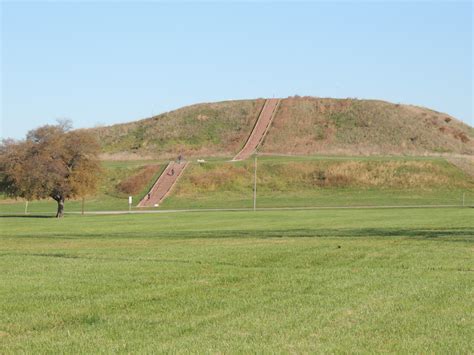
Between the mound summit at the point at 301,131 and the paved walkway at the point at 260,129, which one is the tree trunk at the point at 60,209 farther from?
the mound summit at the point at 301,131

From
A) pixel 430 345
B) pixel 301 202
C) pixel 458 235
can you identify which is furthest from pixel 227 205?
pixel 430 345

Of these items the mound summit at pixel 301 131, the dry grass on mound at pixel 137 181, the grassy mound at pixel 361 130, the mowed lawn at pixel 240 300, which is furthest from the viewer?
the mound summit at pixel 301 131

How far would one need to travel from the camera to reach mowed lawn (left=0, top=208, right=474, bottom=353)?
1102cm

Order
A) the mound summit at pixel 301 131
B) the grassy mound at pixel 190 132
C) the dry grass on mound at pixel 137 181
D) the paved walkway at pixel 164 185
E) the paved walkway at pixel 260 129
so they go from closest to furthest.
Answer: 1. the paved walkway at pixel 164 185
2. the dry grass on mound at pixel 137 181
3. the paved walkway at pixel 260 129
4. the mound summit at pixel 301 131
5. the grassy mound at pixel 190 132

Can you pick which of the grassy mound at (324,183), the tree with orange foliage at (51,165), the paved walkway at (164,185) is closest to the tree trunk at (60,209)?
the tree with orange foliage at (51,165)

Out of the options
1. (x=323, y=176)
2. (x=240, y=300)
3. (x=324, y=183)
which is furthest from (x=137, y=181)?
(x=240, y=300)

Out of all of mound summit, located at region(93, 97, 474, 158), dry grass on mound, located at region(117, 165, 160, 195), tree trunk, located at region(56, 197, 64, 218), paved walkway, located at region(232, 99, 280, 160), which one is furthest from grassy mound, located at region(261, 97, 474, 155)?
tree trunk, located at region(56, 197, 64, 218)

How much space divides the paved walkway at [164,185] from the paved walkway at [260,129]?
40.1ft

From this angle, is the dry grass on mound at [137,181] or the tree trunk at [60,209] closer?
the tree trunk at [60,209]

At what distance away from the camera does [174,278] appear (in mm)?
17859

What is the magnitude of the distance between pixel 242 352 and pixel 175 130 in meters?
138

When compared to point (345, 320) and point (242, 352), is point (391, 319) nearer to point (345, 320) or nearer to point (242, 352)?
point (345, 320)

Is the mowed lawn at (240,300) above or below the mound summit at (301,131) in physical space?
below

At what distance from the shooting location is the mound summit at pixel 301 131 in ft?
433
